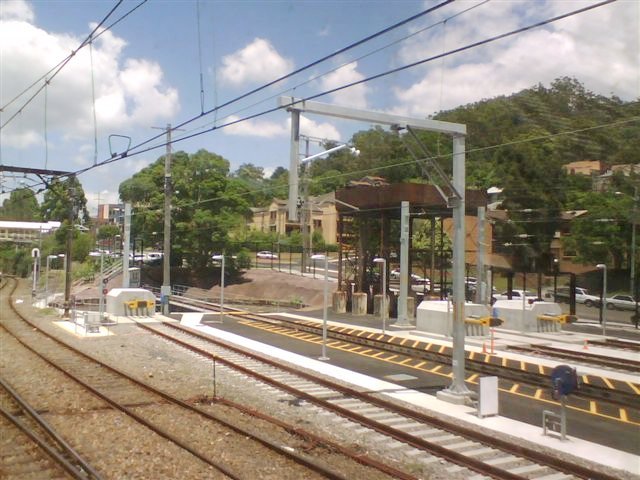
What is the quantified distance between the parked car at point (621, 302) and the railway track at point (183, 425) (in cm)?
3626

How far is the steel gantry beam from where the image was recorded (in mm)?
11969

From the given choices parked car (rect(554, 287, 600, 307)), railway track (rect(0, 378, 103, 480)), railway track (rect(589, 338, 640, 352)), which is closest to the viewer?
railway track (rect(0, 378, 103, 480))

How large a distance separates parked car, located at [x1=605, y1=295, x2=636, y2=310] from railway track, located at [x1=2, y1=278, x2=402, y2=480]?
36264mm

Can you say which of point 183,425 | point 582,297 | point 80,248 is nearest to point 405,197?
point 582,297

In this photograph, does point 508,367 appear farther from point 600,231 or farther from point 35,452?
point 600,231

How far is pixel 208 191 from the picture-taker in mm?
54656

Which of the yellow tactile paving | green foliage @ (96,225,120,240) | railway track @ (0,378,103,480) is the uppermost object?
green foliage @ (96,225,120,240)

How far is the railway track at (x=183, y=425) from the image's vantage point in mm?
8328

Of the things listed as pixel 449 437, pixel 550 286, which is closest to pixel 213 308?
pixel 449 437

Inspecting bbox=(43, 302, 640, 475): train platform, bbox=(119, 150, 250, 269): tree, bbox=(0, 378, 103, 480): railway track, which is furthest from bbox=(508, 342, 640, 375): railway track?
bbox=(119, 150, 250, 269): tree

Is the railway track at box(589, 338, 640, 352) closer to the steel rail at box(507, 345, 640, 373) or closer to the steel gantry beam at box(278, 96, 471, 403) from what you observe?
the steel rail at box(507, 345, 640, 373)

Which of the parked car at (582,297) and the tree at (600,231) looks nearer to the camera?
the tree at (600,231)

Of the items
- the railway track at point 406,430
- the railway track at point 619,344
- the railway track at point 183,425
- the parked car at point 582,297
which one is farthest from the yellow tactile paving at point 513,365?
the parked car at point 582,297

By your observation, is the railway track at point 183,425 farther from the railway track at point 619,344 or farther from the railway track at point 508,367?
the railway track at point 619,344
